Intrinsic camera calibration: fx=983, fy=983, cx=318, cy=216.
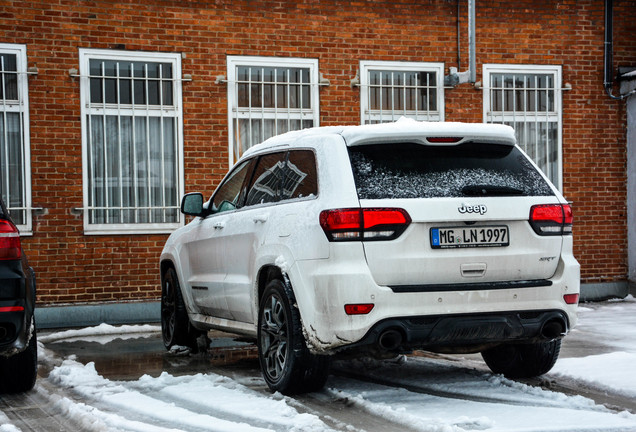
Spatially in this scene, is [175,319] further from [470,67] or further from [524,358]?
[470,67]

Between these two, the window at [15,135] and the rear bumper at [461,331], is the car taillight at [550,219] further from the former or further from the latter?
the window at [15,135]

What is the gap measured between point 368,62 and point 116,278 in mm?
4352

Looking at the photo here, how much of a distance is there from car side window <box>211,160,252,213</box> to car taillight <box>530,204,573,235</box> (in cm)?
243

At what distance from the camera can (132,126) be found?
12.2m

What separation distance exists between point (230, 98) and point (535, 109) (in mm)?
4391

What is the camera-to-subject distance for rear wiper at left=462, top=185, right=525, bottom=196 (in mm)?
6148

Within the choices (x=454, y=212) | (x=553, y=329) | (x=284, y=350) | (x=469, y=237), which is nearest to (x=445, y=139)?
(x=454, y=212)

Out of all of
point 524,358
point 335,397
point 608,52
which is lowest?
point 335,397

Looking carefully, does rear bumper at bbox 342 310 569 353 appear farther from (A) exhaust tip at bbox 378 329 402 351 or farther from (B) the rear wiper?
(B) the rear wiper

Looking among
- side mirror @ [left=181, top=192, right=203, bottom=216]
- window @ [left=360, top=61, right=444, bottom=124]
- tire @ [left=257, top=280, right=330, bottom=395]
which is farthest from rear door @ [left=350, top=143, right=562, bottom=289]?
window @ [left=360, top=61, right=444, bottom=124]

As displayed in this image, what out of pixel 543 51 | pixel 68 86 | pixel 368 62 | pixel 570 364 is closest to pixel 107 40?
pixel 68 86

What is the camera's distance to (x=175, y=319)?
29.2 ft

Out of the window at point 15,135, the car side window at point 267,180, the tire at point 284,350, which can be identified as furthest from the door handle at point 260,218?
the window at point 15,135

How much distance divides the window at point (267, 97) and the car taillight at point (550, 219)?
6783 millimetres
